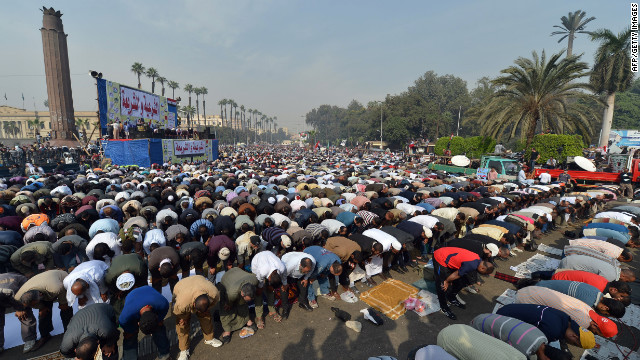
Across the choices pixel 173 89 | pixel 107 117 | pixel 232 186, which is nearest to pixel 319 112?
pixel 173 89

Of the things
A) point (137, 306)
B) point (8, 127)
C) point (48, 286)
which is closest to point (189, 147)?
point (48, 286)

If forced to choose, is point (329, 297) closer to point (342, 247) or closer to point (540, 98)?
point (342, 247)

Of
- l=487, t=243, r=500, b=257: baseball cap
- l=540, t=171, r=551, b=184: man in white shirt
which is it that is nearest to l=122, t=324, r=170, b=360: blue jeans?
l=487, t=243, r=500, b=257: baseball cap

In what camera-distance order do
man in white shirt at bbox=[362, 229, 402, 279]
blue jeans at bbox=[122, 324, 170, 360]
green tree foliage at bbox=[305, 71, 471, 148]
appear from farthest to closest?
1. green tree foliage at bbox=[305, 71, 471, 148]
2. man in white shirt at bbox=[362, 229, 402, 279]
3. blue jeans at bbox=[122, 324, 170, 360]

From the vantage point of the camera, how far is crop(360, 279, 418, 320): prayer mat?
5562 mm

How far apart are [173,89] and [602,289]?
93.5 metres

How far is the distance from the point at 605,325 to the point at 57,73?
45017mm

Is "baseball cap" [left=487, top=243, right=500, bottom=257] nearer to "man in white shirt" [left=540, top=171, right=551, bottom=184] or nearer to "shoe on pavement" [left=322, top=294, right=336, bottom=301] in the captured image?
"shoe on pavement" [left=322, top=294, right=336, bottom=301]

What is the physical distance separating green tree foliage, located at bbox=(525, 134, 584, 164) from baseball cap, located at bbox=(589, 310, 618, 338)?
2012cm

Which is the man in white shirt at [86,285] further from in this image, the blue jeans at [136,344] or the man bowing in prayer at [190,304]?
the man bowing in prayer at [190,304]

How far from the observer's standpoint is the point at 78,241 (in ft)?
19.5

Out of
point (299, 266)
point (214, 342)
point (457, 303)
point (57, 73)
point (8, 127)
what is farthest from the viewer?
point (8, 127)

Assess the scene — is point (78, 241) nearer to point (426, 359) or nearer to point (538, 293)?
point (426, 359)

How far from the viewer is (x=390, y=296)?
6.05 m
